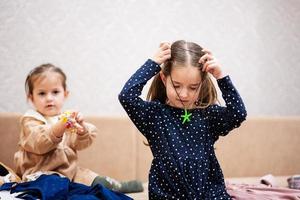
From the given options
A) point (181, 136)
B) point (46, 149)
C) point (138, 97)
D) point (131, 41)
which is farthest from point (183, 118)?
point (131, 41)

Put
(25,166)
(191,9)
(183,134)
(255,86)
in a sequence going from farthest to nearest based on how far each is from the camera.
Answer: (255,86)
(191,9)
(25,166)
(183,134)

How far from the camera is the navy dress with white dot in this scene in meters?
1.31

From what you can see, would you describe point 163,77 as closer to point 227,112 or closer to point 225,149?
point 227,112

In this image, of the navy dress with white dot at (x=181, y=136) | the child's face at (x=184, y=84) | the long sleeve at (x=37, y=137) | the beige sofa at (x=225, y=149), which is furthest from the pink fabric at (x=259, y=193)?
the long sleeve at (x=37, y=137)

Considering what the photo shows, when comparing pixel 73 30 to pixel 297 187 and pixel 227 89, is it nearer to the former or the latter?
pixel 227 89

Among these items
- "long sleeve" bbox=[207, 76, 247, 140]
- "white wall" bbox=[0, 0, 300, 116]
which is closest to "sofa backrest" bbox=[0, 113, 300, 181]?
"white wall" bbox=[0, 0, 300, 116]

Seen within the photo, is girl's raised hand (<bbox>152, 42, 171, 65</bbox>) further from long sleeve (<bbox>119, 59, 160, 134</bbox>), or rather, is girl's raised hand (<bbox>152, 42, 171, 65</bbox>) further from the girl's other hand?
the girl's other hand

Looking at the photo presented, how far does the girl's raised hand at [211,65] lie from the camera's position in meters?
1.30

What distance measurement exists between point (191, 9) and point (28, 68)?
103 centimetres

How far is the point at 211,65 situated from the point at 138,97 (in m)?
0.27

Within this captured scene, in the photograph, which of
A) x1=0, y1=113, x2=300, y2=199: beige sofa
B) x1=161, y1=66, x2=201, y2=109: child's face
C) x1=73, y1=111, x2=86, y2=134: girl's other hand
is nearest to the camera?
x1=161, y1=66, x2=201, y2=109: child's face

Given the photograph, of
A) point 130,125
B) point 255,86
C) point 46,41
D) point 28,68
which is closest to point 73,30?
point 46,41

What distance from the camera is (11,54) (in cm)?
203

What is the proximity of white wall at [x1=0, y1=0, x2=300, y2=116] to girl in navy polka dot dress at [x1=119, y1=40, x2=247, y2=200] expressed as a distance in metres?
0.83
